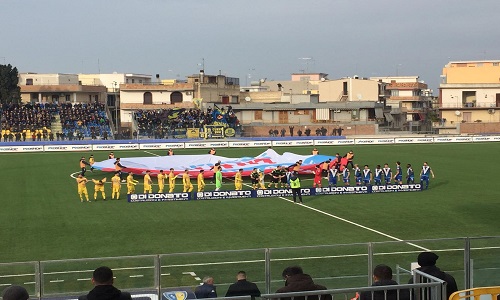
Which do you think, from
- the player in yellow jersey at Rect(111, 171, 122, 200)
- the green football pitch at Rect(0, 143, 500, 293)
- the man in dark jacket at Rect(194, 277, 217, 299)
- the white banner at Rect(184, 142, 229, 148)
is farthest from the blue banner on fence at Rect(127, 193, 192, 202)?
the white banner at Rect(184, 142, 229, 148)

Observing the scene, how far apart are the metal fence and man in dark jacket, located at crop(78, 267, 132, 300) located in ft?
10.8

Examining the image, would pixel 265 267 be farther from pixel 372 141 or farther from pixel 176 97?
pixel 176 97

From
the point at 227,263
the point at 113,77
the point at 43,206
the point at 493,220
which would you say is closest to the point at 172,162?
the point at 43,206

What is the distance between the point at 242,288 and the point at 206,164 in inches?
1241

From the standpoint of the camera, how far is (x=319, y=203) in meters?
33.6

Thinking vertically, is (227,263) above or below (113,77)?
below

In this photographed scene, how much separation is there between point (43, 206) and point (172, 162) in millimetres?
12368

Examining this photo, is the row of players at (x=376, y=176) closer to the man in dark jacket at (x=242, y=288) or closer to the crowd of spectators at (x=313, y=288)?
the man in dark jacket at (x=242, y=288)

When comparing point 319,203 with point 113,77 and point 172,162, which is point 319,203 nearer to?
point 172,162

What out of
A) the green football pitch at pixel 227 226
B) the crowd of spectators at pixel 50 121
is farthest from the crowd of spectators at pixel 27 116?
the green football pitch at pixel 227 226

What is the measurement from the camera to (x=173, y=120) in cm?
8594

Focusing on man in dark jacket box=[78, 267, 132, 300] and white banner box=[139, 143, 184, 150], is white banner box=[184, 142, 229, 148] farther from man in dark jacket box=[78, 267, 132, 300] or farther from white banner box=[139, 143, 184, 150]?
man in dark jacket box=[78, 267, 132, 300]

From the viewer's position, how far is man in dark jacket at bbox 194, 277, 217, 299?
1260 cm

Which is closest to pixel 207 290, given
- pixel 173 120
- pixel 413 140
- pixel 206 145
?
pixel 206 145
